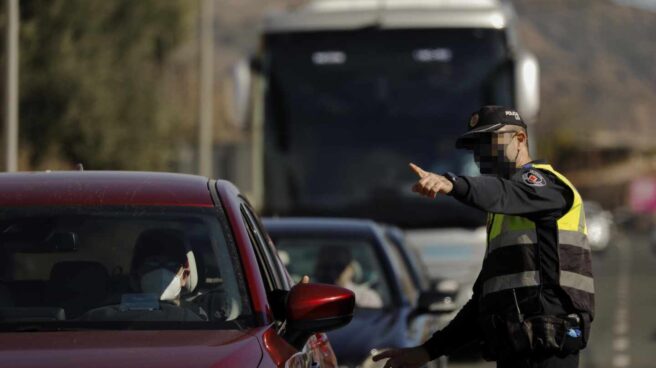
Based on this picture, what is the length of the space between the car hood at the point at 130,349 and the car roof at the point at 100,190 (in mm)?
766

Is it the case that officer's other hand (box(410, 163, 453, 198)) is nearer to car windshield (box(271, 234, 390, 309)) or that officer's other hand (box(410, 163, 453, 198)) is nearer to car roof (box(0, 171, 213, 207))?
car roof (box(0, 171, 213, 207))

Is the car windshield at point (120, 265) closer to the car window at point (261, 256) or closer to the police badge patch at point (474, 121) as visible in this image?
the car window at point (261, 256)

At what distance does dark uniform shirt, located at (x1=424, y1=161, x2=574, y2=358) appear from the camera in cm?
566

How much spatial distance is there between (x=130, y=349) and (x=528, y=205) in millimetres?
1416

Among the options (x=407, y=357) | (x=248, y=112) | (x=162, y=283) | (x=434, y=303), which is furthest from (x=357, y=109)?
(x=162, y=283)

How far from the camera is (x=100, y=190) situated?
6.33 m

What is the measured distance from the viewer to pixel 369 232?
11656 mm

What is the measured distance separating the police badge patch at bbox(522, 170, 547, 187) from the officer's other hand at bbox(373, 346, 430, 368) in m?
0.86

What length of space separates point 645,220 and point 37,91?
81.7 metres

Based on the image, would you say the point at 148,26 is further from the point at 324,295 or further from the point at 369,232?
the point at 324,295

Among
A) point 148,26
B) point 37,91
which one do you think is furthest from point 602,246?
point 37,91

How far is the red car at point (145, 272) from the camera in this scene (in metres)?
5.70

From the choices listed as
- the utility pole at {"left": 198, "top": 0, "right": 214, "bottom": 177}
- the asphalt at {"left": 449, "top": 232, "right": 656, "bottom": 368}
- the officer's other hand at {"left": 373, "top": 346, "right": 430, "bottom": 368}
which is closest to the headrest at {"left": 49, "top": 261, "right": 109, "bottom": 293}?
the officer's other hand at {"left": 373, "top": 346, "right": 430, "bottom": 368}

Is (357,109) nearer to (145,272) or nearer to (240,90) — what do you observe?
(240,90)
